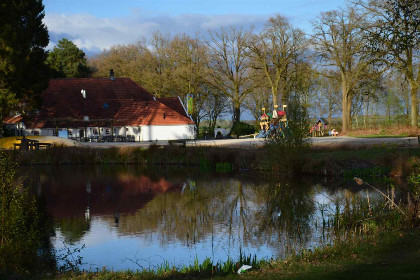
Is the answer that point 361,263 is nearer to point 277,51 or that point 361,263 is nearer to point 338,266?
point 338,266

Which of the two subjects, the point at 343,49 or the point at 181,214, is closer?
the point at 181,214

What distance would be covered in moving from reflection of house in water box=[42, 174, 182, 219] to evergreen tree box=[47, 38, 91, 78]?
3530 centimetres

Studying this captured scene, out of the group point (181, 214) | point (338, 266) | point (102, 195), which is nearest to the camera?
point (338, 266)

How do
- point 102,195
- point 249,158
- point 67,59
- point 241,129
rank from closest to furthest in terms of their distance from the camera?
point 102,195
point 249,158
point 241,129
point 67,59

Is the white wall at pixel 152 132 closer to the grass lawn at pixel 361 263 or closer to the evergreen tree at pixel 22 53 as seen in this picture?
the evergreen tree at pixel 22 53

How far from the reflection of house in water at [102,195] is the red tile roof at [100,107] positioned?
2356 cm

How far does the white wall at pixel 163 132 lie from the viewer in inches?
1953

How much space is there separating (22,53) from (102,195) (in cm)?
1718

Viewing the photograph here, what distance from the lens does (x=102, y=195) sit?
2058 centimetres

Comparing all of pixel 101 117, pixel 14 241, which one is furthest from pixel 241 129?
pixel 14 241

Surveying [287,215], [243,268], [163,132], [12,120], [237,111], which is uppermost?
[237,111]

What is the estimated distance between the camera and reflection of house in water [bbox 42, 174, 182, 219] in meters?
17.3

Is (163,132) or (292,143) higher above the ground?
(163,132)

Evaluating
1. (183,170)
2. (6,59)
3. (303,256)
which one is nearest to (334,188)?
(183,170)
